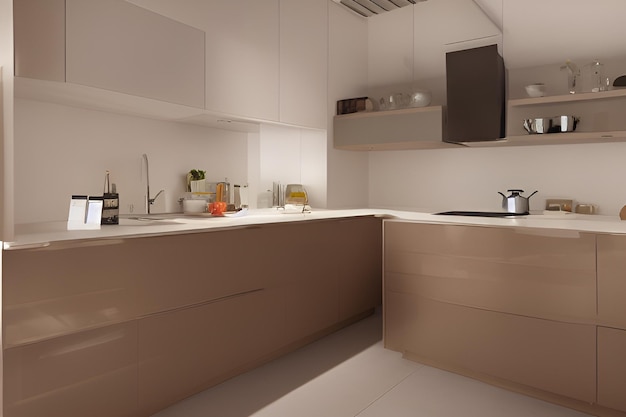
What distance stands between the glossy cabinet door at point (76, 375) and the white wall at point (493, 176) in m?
2.97

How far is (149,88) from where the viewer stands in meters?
2.61

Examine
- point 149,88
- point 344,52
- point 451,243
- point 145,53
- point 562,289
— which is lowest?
point 562,289

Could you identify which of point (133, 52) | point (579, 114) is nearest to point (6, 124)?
point (133, 52)

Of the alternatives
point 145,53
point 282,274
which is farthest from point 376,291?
point 145,53

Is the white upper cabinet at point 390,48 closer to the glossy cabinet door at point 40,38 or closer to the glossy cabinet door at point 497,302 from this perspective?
the glossy cabinet door at point 497,302

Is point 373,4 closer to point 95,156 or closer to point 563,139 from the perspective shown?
point 563,139

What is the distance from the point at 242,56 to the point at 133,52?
0.91 meters

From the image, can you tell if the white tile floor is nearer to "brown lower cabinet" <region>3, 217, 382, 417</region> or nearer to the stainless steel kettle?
"brown lower cabinet" <region>3, 217, 382, 417</region>

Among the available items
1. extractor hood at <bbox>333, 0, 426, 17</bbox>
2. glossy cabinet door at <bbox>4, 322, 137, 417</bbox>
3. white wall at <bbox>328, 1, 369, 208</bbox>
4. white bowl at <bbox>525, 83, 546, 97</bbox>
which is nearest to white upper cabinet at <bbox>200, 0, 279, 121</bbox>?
extractor hood at <bbox>333, 0, 426, 17</bbox>

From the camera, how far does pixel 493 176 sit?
390 cm

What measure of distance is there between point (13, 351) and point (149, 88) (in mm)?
1562

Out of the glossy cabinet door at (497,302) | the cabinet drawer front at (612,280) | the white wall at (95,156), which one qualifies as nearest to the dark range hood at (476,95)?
the glossy cabinet door at (497,302)

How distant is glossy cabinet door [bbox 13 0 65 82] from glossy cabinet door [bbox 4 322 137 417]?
49.5 inches

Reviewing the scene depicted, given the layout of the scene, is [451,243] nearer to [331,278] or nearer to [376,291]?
[331,278]
